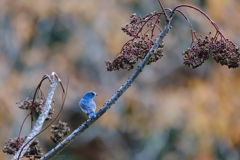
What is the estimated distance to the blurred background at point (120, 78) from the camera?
6406 mm

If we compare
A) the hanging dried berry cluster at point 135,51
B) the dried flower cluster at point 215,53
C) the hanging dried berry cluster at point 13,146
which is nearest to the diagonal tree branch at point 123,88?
the hanging dried berry cluster at point 135,51

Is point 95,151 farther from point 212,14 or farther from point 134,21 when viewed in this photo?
point 134,21

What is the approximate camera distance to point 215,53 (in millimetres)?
1631

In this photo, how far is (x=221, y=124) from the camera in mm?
6254

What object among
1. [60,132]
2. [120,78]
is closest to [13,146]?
[60,132]

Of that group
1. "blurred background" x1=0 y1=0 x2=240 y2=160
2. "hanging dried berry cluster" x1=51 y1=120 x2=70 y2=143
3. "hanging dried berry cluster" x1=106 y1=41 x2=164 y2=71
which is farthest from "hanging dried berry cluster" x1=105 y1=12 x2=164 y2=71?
"blurred background" x1=0 y1=0 x2=240 y2=160

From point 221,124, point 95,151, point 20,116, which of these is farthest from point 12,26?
point 221,124

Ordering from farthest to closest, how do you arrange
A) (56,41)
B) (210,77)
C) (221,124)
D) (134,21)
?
(56,41) < (210,77) < (221,124) < (134,21)

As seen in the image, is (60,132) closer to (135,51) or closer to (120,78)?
(135,51)

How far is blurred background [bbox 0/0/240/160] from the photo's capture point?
21.0 feet

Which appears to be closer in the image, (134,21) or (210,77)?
(134,21)

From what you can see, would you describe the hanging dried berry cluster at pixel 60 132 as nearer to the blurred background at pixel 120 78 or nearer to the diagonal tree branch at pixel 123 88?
the diagonal tree branch at pixel 123 88

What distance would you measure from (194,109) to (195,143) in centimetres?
69

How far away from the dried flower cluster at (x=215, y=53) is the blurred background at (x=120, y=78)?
4734 mm
